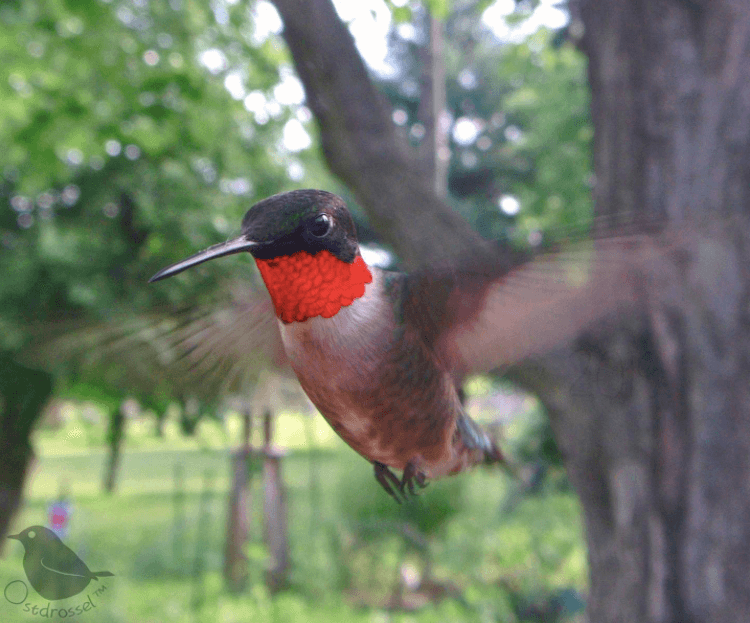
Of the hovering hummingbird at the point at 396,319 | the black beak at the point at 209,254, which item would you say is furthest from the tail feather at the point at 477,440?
the black beak at the point at 209,254

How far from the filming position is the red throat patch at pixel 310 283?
14.3 inches

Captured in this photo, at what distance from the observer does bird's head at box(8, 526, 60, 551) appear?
1.15 feet

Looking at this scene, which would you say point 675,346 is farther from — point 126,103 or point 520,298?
point 126,103

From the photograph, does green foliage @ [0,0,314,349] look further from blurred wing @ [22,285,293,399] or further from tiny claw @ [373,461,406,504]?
tiny claw @ [373,461,406,504]

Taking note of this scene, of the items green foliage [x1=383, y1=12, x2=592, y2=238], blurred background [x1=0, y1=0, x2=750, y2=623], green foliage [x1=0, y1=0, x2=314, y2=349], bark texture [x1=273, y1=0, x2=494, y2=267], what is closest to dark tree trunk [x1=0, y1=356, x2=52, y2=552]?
blurred background [x1=0, y1=0, x2=750, y2=623]

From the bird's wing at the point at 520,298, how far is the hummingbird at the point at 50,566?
24cm

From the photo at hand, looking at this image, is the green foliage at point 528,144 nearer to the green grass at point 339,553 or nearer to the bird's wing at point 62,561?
the green grass at point 339,553

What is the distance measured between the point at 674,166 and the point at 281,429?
1.88 metres

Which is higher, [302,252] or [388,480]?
[302,252]

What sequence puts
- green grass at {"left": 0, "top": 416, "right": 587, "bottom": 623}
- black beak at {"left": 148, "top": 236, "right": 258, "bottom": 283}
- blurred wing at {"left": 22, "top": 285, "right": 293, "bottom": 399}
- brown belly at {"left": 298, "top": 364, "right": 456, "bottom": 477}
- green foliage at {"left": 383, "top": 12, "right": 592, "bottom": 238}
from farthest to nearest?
green foliage at {"left": 383, "top": 12, "right": 592, "bottom": 238}
green grass at {"left": 0, "top": 416, "right": 587, "bottom": 623}
blurred wing at {"left": 22, "top": 285, "right": 293, "bottom": 399}
brown belly at {"left": 298, "top": 364, "right": 456, "bottom": 477}
black beak at {"left": 148, "top": 236, "right": 258, "bottom": 283}

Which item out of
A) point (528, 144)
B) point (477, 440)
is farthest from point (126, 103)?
point (528, 144)

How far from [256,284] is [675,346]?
2.12 metres

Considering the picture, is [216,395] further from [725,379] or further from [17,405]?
[17,405]

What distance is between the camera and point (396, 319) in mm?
425
